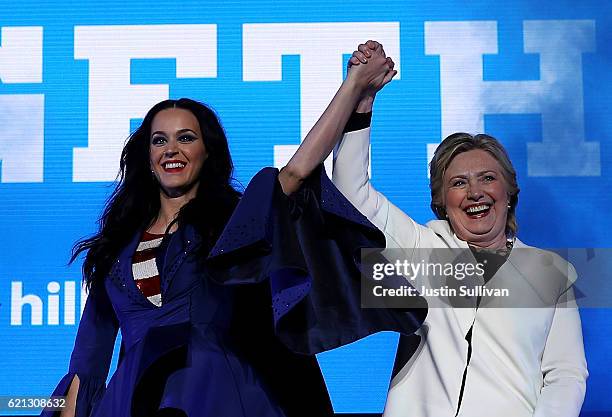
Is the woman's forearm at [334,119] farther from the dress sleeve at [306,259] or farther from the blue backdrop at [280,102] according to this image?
the blue backdrop at [280,102]

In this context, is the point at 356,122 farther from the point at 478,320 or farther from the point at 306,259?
the point at 478,320

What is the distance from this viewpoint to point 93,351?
8.25 feet

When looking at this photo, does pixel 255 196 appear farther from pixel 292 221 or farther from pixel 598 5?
pixel 598 5

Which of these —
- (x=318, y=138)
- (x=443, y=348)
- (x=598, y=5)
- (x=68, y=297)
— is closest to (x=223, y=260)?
(x=318, y=138)

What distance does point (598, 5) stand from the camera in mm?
3432

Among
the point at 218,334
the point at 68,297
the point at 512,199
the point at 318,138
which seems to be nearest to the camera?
the point at 318,138

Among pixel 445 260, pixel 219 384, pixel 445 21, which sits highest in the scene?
pixel 445 21

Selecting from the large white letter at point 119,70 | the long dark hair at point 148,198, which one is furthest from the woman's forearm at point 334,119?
the large white letter at point 119,70

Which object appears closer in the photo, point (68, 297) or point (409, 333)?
point (409, 333)

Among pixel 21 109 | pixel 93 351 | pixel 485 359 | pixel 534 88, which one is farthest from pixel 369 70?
pixel 21 109

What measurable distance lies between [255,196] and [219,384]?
1.33ft

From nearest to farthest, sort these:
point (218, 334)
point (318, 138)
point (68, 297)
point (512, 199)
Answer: point (318, 138)
point (218, 334)
point (512, 199)
point (68, 297)

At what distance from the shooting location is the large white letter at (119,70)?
3.38 m

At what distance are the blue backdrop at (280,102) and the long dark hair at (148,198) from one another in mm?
742
